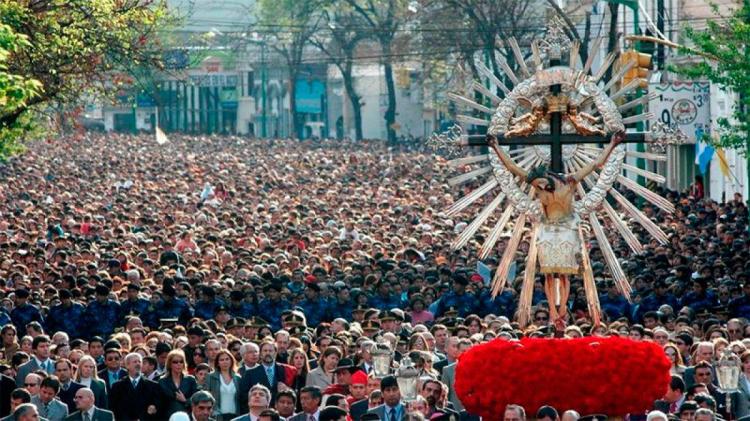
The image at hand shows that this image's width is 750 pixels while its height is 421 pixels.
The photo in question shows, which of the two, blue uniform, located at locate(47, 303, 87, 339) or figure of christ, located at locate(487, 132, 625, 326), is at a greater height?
figure of christ, located at locate(487, 132, 625, 326)

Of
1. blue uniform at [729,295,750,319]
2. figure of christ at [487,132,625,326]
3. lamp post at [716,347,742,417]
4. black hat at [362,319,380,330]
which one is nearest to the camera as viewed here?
lamp post at [716,347,742,417]

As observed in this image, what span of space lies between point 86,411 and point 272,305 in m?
7.80

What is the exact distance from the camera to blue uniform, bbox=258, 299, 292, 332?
24.2m

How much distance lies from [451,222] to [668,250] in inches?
323

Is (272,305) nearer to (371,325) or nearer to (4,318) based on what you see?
(4,318)

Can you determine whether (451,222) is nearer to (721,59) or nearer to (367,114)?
(721,59)

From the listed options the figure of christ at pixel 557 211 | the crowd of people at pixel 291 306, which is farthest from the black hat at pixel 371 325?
the figure of christ at pixel 557 211

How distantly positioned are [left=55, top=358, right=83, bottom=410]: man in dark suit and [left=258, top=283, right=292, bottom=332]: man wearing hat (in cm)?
620

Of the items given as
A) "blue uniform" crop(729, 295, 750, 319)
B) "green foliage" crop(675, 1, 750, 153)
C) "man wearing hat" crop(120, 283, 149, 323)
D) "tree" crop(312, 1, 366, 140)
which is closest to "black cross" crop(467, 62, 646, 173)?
"blue uniform" crop(729, 295, 750, 319)

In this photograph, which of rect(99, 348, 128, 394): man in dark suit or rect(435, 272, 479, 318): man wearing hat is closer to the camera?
rect(99, 348, 128, 394): man in dark suit

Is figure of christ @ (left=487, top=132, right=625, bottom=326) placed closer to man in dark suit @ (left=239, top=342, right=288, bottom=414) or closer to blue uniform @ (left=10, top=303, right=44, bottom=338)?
man in dark suit @ (left=239, top=342, right=288, bottom=414)

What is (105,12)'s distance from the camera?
2838 centimetres

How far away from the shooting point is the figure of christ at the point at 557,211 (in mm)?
16359

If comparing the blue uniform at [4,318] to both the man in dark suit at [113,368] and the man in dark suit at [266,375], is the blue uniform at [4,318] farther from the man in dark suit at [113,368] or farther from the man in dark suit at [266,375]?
the man in dark suit at [266,375]
